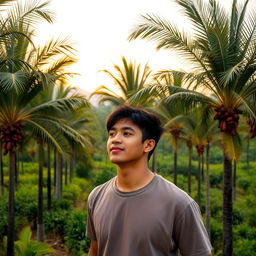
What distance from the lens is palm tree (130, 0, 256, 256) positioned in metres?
8.98

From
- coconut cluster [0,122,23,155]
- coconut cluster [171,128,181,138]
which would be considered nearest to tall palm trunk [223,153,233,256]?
coconut cluster [0,122,23,155]

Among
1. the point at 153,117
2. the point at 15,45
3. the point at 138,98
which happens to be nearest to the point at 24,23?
the point at 15,45

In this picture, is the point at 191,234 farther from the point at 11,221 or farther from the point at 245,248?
the point at 245,248

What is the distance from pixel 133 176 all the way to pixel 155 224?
11.7 inches

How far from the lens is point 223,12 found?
30.0 feet

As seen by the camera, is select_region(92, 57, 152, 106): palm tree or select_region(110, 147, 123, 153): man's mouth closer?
select_region(110, 147, 123, 153): man's mouth

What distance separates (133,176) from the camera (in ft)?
6.64

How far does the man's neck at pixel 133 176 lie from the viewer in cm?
201

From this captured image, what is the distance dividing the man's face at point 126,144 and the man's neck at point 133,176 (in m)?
0.05

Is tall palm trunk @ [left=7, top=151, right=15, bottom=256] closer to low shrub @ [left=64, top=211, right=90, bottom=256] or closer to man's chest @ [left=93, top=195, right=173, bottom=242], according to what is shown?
low shrub @ [left=64, top=211, right=90, bottom=256]

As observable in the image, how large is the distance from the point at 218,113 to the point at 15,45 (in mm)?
5777

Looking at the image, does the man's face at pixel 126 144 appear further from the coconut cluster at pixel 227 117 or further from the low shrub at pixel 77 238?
the low shrub at pixel 77 238

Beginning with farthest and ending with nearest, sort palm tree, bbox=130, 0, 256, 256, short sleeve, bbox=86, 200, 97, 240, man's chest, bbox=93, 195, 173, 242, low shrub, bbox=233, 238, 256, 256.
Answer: low shrub, bbox=233, 238, 256, 256 → palm tree, bbox=130, 0, 256, 256 → short sleeve, bbox=86, 200, 97, 240 → man's chest, bbox=93, 195, 173, 242

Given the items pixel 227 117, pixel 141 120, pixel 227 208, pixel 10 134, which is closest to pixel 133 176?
pixel 141 120
